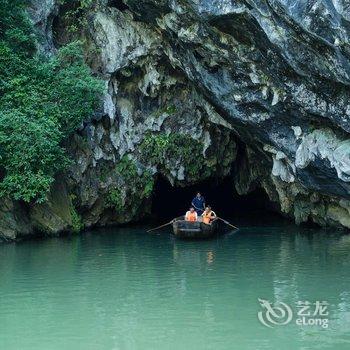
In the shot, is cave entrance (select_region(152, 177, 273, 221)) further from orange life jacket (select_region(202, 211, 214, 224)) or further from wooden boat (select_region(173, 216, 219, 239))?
wooden boat (select_region(173, 216, 219, 239))

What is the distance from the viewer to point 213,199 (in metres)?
30.8

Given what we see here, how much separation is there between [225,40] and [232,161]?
745cm

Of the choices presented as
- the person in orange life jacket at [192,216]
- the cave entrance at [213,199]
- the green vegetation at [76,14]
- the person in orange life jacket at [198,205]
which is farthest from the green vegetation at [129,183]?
the cave entrance at [213,199]

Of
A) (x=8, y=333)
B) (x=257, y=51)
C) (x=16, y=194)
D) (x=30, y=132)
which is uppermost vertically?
(x=257, y=51)

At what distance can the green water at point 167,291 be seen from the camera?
9.45 meters

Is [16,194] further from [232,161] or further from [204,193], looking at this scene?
[204,193]

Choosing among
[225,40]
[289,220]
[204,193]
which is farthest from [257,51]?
[204,193]

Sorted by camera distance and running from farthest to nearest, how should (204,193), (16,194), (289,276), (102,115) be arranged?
(204,193) < (102,115) < (16,194) < (289,276)

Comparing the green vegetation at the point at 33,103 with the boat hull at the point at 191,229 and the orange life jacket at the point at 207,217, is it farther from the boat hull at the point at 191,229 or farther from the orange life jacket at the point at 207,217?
the orange life jacket at the point at 207,217

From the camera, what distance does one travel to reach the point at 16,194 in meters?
18.0

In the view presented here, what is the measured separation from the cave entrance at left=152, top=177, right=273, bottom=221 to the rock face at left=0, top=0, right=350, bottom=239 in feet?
12.2

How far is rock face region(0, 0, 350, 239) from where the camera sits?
15.7m

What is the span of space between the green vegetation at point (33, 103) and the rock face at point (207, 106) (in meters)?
0.88

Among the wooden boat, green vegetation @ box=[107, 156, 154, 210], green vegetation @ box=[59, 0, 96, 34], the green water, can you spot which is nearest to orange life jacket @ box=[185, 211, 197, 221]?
the wooden boat
